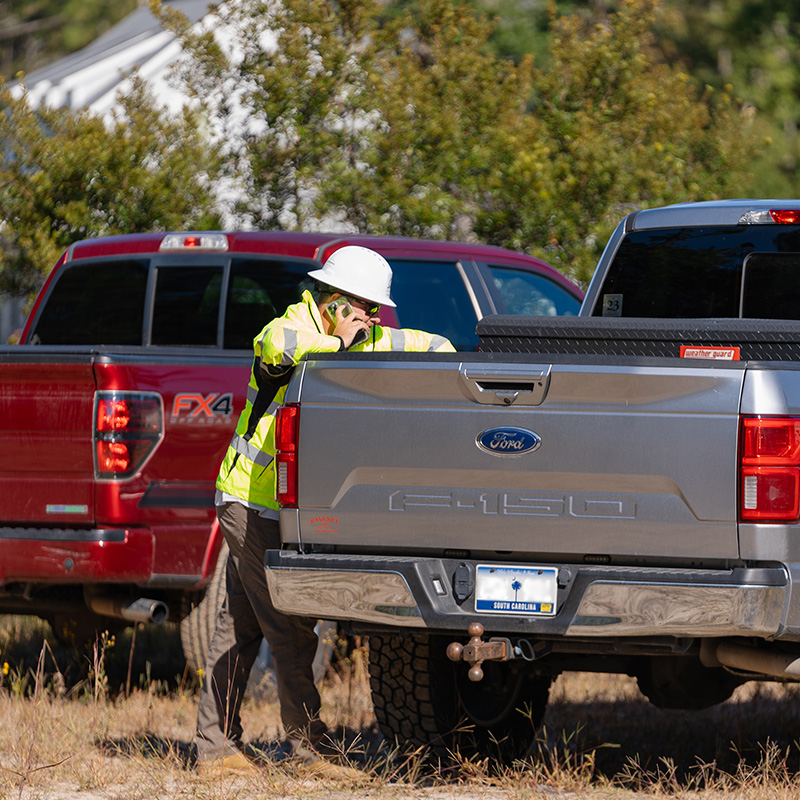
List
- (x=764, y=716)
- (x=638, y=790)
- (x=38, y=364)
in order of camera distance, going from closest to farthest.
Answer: (x=638, y=790)
(x=38, y=364)
(x=764, y=716)

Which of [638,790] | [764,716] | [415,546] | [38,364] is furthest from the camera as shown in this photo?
[764,716]

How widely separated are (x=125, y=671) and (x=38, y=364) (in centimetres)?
266

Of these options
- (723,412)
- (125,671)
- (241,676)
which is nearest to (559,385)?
(723,412)

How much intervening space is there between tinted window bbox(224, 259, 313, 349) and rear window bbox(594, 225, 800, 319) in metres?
1.51

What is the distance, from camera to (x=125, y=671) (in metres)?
8.02


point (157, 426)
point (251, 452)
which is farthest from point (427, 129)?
point (251, 452)

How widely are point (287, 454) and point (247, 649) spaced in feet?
3.64

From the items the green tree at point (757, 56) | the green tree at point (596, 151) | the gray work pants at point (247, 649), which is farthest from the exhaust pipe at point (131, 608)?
the green tree at point (757, 56)

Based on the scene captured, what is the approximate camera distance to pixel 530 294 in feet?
24.4

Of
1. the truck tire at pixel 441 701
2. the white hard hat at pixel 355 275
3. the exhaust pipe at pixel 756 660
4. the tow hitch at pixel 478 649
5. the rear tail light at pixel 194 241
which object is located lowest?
the truck tire at pixel 441 701

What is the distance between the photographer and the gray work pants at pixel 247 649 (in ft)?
17.3

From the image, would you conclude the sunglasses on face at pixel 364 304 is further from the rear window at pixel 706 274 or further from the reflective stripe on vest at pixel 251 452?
the rear window at pixel 706 274

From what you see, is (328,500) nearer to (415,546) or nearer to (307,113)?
(415,546)

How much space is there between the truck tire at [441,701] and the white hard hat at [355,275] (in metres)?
1.30
